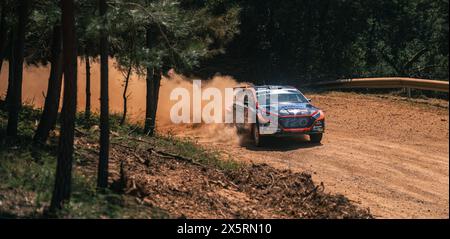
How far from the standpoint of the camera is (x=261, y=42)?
107 feet

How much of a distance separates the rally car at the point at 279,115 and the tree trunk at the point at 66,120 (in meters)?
8.97

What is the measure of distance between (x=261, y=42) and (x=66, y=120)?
2303 cm

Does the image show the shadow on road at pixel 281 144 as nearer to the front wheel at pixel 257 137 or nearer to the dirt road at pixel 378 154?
the dirt road at pixel 378 154

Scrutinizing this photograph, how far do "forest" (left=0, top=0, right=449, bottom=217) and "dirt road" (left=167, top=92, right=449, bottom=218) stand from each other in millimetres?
3100

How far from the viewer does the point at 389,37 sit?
96.3ft

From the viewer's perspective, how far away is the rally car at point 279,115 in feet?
60.8

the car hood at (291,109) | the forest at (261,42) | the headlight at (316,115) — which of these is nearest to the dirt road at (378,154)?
the headlight at (316,115)

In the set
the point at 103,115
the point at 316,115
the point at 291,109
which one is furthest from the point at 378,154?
the point at 103,115

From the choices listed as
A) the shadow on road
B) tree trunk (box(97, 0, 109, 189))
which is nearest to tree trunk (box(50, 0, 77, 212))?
tree trunk (box(97, 0, 109, 189))

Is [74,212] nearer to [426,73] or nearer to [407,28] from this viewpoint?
[426,73]

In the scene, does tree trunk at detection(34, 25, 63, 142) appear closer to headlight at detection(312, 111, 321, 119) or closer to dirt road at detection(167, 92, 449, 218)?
dirt road at detection(167, 92, 449, 218)

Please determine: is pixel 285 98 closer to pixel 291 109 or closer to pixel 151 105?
pixel 291 109

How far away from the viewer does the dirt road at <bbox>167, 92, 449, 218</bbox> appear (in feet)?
44.9
